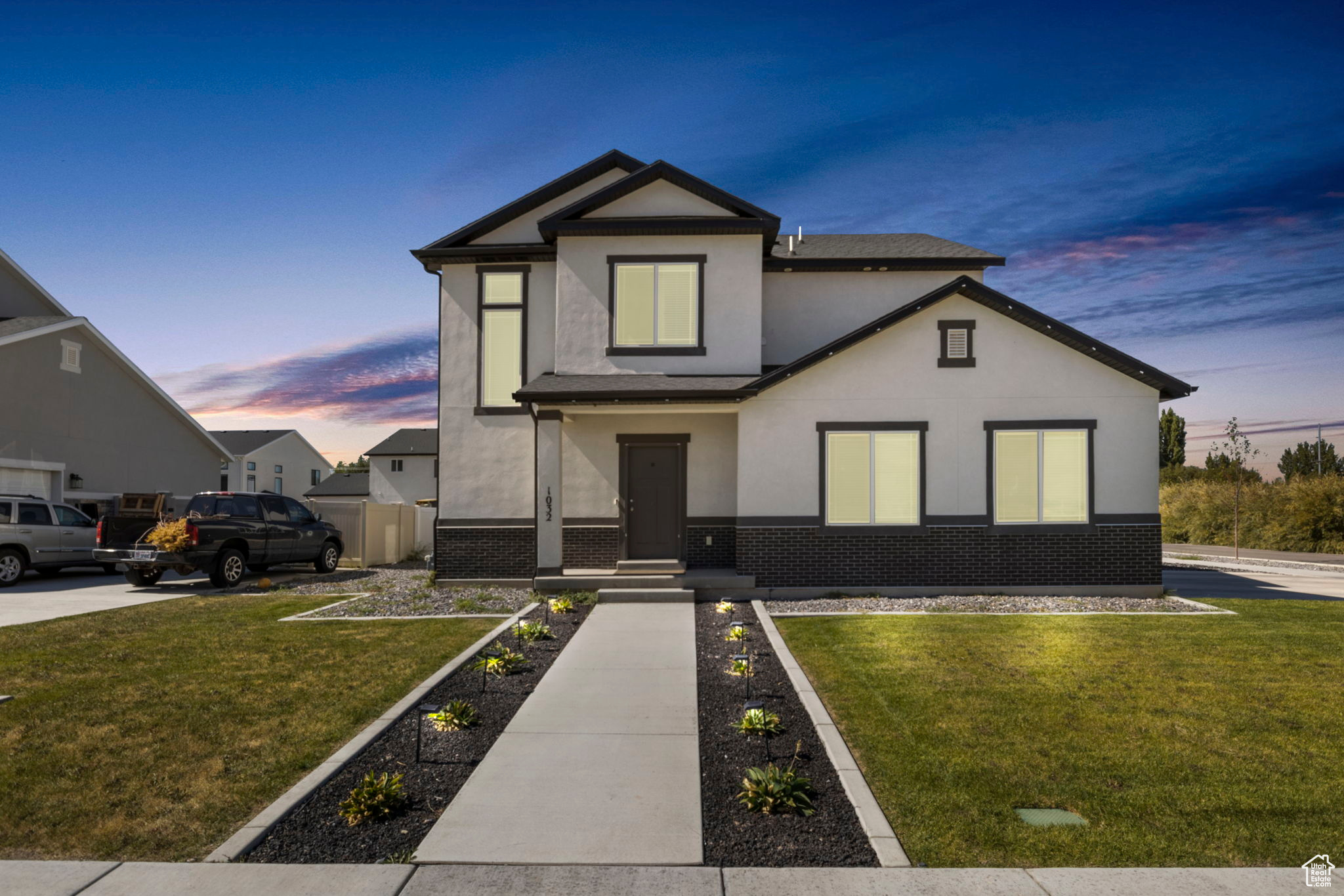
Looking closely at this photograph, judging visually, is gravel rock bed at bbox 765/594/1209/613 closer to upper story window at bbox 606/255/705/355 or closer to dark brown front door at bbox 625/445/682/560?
dark brown front door at bbox 625/445/682/560

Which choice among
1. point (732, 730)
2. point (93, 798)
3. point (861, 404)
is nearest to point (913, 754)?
point (732, 730)

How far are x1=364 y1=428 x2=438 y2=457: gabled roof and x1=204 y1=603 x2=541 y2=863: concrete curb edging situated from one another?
37885 millimetres

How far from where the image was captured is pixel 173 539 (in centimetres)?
1606

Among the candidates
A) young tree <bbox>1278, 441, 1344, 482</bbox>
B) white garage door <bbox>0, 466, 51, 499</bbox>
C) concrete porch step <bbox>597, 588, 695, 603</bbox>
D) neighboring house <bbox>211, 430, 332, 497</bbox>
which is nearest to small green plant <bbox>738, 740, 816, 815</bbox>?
concrete porch step <bbox>597, 588, 695, 603</bbox>

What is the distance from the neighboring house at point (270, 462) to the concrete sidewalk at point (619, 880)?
45462 millimetres

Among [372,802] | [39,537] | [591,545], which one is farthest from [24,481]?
[372,802]

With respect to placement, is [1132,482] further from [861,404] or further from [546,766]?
[546,766]

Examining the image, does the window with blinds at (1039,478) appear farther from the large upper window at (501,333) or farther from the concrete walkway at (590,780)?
the large upper window at (501,333)

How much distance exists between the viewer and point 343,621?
1200 cm

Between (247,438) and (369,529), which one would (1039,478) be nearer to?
(369,529)

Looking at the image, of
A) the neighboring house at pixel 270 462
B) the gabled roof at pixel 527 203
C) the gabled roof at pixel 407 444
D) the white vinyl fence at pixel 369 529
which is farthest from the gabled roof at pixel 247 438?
the gabled roof at pixel 527 203

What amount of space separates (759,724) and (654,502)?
29.8 feet

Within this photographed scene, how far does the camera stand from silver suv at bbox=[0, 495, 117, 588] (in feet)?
57.7

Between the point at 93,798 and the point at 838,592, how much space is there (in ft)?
35.3
